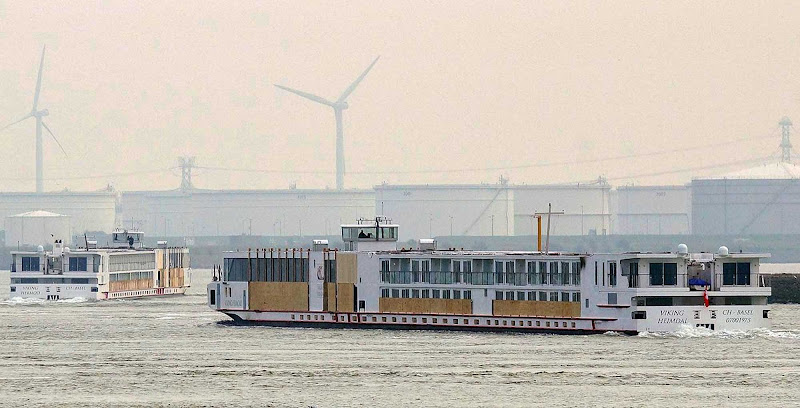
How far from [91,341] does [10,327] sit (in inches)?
781

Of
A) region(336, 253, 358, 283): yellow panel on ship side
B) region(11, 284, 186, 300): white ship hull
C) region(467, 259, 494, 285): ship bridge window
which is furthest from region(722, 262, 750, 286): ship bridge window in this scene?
region(11, 284, 186, 300): white ship hull

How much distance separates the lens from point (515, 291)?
123 meters

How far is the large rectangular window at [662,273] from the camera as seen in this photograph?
114188 mm

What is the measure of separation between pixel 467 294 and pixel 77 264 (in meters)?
81.5

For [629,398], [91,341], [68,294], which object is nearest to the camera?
[629,398]

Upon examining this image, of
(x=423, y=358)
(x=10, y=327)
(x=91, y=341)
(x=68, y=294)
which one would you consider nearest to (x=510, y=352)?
(x=423, y=358)

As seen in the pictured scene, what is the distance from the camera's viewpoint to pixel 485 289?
124688 millimetres

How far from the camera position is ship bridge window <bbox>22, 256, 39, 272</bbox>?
636ft

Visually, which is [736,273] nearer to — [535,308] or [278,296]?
[535,308]

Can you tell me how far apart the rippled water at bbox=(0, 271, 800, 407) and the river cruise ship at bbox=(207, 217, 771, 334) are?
5.28ft

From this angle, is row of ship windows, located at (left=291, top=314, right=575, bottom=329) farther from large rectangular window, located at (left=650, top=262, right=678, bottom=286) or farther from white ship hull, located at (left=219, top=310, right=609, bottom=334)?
large rectangular window, located at (left=650, top=262, right=678, bottom=286)

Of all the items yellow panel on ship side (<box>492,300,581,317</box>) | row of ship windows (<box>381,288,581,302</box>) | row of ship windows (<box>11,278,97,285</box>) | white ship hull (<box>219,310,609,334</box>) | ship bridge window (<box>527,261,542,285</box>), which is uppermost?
ship bridge window (<box>527,261,542,285</box>)

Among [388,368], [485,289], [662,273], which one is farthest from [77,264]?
[388,368]

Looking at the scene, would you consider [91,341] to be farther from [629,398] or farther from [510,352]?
[629,398]
